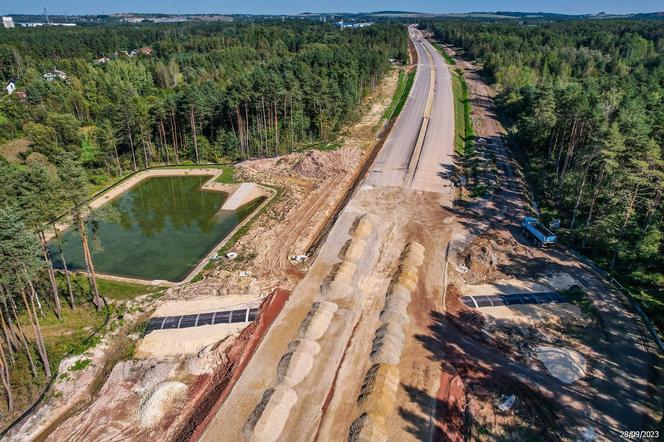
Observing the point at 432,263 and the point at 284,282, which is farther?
the point at 432,263

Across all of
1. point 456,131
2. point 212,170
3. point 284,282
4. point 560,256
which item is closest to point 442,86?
point 456,131

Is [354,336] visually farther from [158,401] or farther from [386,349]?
[158,401]

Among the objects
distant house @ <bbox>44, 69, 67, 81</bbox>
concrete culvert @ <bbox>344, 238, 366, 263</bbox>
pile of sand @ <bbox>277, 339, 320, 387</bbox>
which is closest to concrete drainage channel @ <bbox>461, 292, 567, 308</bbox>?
concrete culvert @ <bbox>344, 238, 366, 263</bbox>

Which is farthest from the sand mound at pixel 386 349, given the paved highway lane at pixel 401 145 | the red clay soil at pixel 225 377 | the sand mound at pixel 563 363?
the paved highway lane at pixel 401 145

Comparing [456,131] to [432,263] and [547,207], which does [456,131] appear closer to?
[547,207]

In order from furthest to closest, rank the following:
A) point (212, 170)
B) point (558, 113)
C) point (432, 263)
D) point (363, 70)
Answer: point (363, 70) → point (212, 170) → point (558, 113) → point (432, 263)

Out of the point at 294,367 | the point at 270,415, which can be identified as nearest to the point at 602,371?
the point at 294,367
